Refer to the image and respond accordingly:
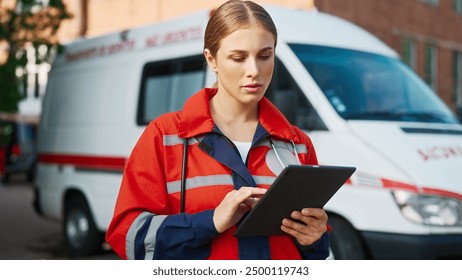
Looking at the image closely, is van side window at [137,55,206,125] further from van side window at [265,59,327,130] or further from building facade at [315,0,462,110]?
building facade at [315,0,462,110]

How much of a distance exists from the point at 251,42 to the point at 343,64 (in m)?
2.99

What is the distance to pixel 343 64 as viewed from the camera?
4582mm

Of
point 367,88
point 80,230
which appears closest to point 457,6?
point 80,230

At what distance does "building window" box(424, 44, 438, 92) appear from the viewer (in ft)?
53.6

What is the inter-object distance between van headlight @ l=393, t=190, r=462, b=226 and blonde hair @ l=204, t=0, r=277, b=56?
2326 millimetres

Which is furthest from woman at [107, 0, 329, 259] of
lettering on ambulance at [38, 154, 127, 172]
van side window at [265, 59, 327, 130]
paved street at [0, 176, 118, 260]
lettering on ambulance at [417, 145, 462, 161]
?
lettering on ambulance at [38, 154, 127, 172]

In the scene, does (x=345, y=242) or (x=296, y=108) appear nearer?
(x=345, y=242)

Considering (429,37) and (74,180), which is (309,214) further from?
(429,37)

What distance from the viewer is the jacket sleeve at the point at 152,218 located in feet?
5.50

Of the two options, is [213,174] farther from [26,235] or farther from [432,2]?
[432,2]

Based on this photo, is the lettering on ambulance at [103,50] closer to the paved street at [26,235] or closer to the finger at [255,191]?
the paved street at [26,235]

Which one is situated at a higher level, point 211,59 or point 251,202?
point 211,59

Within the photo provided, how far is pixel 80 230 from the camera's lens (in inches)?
263

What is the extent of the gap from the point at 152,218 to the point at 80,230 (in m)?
5.20
